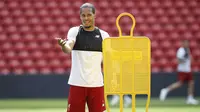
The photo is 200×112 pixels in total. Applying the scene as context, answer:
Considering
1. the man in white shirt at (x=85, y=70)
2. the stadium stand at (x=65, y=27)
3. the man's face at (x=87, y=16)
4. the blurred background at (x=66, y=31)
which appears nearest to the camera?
the man's face at (x=87, y=16)

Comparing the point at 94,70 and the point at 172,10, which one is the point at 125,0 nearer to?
the point at 172,10

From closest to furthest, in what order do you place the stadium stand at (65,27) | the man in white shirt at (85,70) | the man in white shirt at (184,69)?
1. the man in white shirt at (85,70)
2. the man in white shirt at (184,69)
3. the stadium stand at (65,27)

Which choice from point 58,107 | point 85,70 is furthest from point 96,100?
point 58,107

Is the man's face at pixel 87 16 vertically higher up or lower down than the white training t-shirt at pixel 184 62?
higher up

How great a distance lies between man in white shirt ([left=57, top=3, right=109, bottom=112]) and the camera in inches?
252

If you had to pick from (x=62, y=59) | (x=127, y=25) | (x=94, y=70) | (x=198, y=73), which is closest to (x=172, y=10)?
(x=127, y=25)

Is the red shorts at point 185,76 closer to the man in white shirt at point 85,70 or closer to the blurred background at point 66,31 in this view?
the blurred background at point 66,31

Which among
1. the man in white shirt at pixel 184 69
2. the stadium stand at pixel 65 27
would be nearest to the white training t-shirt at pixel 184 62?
the man in white shirt at pixel 184 69

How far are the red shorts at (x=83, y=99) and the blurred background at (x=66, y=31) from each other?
1053 cm

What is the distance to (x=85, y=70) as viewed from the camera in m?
6.43

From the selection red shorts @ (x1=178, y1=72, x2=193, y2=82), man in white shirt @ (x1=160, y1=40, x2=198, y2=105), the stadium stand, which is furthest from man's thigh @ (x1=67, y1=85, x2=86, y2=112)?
the stadium stand

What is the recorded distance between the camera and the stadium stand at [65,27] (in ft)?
59.6

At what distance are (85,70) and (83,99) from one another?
1.16ft

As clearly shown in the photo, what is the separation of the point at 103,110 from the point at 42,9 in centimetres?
1304
